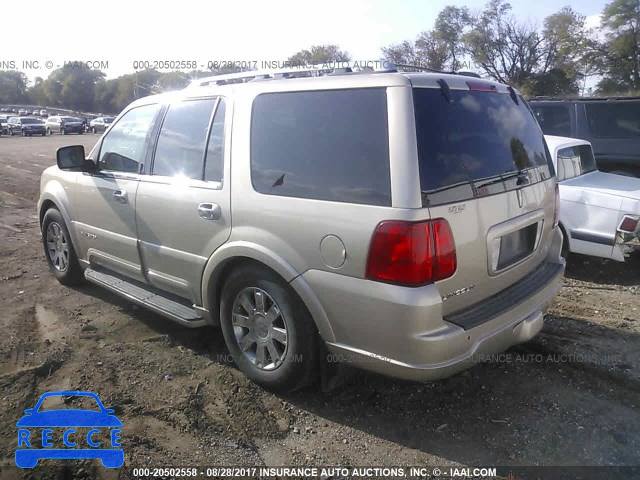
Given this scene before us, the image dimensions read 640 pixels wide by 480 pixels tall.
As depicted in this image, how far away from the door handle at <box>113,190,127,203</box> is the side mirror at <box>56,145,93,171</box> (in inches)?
24.8

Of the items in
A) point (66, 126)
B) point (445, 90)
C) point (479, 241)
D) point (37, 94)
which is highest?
point (37, 94)

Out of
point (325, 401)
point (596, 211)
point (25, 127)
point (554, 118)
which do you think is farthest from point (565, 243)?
point (25, 127)

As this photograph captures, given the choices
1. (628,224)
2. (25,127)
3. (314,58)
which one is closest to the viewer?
(628,224)

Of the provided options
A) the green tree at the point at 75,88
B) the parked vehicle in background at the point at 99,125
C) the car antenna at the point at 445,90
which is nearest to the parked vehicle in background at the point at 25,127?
the parked vehicle in background at the point at 99,125

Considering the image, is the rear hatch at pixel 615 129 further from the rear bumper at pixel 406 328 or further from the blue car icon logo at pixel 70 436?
the blue car icon logo at pixel 70 436

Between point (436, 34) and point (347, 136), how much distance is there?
56314 millimetres

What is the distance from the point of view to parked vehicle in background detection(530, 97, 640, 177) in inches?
316

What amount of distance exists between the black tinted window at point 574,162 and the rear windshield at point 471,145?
2742 mm

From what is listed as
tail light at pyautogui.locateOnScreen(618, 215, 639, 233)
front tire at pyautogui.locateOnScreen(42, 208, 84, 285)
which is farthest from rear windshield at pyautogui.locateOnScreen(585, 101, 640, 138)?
front tire at pyautogui.locateOnScreen(42, 208, 84, 285)

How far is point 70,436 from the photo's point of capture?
9.94 ft

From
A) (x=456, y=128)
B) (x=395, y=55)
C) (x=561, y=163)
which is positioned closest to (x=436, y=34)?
(x=395, y=55)

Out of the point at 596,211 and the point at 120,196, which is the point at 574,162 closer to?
the point at 596,211

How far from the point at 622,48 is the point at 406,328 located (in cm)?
5069

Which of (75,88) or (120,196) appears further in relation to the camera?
(75,88)
